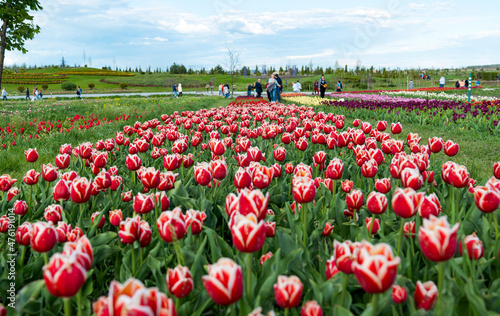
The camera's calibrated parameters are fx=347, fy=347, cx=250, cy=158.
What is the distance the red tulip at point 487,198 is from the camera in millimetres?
1761

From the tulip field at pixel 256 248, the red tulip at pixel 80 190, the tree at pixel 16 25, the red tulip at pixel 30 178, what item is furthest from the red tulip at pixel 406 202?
the tree at pixel 16 25

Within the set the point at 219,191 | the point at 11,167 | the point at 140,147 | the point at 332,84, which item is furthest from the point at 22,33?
the point at 332,84

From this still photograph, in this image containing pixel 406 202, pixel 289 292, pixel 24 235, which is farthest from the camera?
pixel 24 235

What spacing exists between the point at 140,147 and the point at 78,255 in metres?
2.82

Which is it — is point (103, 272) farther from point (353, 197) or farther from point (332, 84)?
point (332, 84)

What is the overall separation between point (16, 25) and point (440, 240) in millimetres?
24775

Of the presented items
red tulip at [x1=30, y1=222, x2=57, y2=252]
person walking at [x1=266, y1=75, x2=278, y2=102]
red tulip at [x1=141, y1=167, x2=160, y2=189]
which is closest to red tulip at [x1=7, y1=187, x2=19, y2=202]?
red tulip at [x1=141, y1=167, x2=160, y2=189]

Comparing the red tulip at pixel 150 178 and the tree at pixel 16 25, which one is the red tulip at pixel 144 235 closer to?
the red tulip at pixel 150 178

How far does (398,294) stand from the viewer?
1.39 metres

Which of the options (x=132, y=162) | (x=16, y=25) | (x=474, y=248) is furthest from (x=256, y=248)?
(x=16, y=25)

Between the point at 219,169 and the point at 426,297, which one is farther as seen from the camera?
the point at 219,169

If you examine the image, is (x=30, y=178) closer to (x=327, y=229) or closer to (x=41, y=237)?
(x=41, y=237)

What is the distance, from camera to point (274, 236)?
2.11m

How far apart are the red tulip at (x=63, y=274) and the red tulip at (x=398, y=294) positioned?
1177mm
